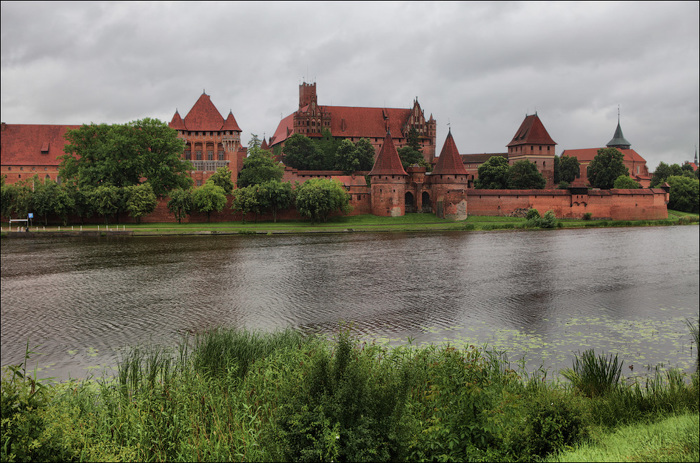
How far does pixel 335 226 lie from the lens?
1583 inches

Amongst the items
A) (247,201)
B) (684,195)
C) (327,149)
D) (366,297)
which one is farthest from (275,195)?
(684,195)

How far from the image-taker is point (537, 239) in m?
32.1

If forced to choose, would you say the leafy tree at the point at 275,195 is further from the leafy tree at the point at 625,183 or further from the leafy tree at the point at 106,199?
the leafy tree at the point at 625,183

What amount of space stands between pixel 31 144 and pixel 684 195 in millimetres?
67315

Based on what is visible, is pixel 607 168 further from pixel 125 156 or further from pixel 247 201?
pixel 125 156

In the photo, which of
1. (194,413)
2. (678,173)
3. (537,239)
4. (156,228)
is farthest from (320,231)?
(678,173)

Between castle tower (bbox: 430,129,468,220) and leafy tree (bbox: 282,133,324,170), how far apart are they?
1886 cm

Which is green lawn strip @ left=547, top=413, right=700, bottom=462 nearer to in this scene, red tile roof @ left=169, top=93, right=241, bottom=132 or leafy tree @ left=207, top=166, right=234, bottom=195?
leafy tree @ left=207, top=166, right=234, bottom=195

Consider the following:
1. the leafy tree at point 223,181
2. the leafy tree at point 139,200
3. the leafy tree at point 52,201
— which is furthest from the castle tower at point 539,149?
the leafy tree at point 52,201

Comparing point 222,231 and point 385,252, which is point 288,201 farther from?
point 385,252

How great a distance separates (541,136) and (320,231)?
1417 inches

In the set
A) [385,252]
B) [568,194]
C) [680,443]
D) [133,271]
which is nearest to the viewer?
[680,443]

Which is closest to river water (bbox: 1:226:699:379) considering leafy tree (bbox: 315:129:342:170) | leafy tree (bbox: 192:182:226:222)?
leafy tree (bbox: 192:182:226:222)

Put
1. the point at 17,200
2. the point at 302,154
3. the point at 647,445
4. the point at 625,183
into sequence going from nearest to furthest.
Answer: the point at 647,445, the point at 17,200, the point at 625,183, the point at 302,154
